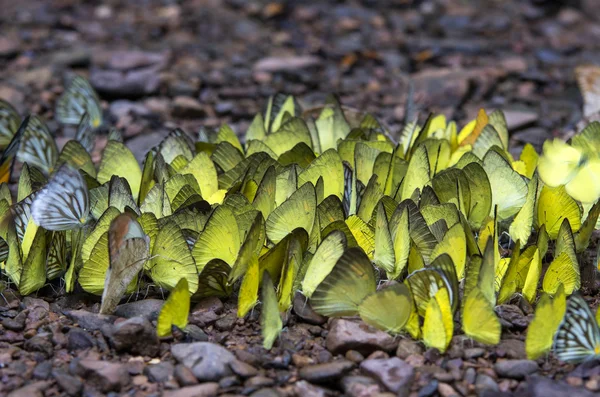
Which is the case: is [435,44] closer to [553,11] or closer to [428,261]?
[553,11]

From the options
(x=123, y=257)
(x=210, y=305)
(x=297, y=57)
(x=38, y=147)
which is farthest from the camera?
(x=297, y=57)

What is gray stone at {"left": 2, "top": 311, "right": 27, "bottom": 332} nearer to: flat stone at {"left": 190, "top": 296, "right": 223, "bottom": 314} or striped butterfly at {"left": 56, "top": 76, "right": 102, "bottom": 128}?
flat stone at {"left": 190, "top": 296, "right": 223, "bottom": 314}

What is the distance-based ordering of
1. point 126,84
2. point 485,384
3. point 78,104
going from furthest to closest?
point 126,84, point 78,104, point 485,384

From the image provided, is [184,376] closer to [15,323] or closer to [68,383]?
[68,383]

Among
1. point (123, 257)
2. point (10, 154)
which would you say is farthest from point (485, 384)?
point (10, 154)

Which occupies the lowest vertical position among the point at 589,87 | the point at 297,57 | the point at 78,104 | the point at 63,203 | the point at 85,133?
the point at 63,203

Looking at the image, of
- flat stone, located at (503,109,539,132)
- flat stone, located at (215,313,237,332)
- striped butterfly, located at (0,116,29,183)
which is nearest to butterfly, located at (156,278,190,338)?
flat stone, located at (215,313,237,332)
